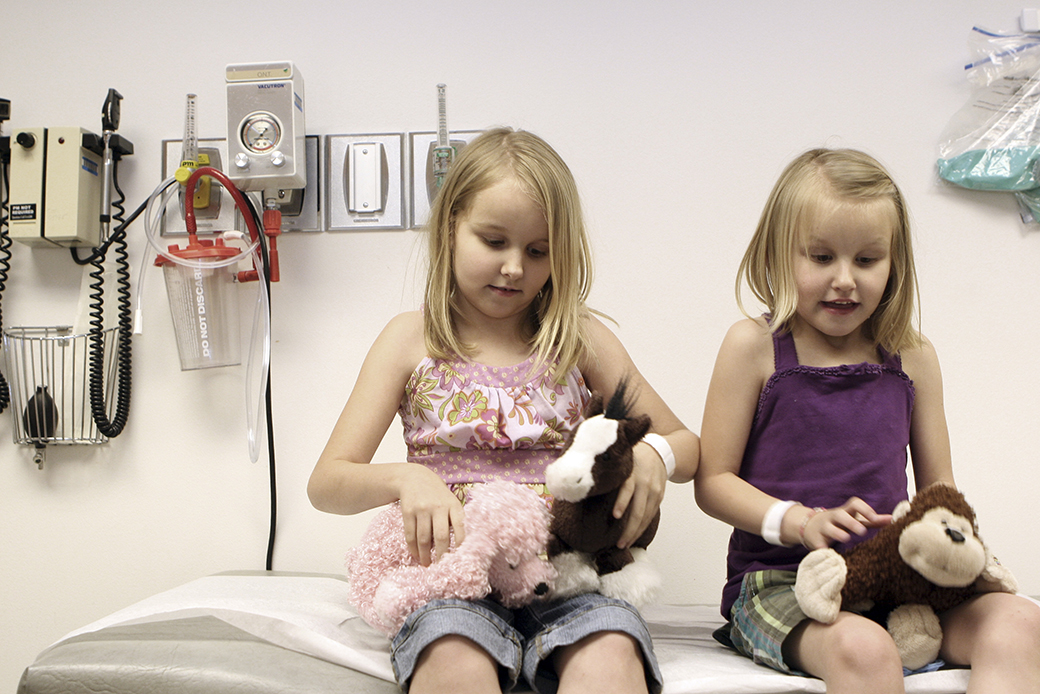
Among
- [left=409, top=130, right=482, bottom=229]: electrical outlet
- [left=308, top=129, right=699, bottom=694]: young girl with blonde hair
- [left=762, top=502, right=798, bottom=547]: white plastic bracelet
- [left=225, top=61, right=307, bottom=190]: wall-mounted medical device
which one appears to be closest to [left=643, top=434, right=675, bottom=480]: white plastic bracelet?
[left=308, top=129, right=699, bottom=694]: young girl with blonde hair

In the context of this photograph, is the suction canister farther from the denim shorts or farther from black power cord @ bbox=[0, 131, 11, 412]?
the denim shorts

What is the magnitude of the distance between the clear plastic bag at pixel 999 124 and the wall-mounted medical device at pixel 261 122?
1.15 metres

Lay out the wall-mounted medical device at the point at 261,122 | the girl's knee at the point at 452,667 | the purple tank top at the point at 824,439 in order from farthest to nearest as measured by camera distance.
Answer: the wall-mounted medical device at the point at 261,122 → the purple tank top at the point at 824,439 → the girl's knee at the point at 452,667

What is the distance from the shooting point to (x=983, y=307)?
1.32 m

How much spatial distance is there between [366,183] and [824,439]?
0.89 m

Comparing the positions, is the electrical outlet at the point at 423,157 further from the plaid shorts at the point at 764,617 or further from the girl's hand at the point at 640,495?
the plaid shorts at the point at 764,617

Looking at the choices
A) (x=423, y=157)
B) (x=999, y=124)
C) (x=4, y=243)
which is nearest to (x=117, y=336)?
(x=4, y=243)

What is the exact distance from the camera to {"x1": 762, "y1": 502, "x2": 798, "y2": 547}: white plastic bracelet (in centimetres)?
83

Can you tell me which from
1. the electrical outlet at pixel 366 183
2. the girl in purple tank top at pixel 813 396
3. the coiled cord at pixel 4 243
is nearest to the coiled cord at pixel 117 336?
the coiled cord at pixel 4 243

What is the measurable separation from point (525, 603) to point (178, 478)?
0.88m

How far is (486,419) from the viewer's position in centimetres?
89

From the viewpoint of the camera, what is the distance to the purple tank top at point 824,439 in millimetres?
889

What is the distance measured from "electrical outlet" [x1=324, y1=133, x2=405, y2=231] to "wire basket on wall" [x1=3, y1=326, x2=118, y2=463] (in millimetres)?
478

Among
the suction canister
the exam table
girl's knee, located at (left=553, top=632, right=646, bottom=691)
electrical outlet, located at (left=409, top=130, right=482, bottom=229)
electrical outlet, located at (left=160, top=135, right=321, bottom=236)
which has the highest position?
electrical outlet, located at (left=409, top=130, right=482, bottom=229)
